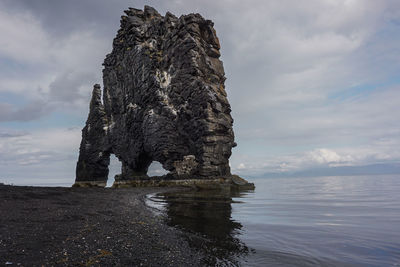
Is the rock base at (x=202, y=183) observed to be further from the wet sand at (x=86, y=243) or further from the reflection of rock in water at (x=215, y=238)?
the wet sand at (x=86, y=243)

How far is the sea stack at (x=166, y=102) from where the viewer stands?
164 ft

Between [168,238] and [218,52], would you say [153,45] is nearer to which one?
[218,52]

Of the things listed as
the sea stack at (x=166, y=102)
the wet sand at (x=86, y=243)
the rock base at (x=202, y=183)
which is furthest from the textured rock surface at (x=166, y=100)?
the wet sand at (x=86, y=243)

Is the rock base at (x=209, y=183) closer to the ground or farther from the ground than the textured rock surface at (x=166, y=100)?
closer to the ground

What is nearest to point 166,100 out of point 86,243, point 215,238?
point 215,238

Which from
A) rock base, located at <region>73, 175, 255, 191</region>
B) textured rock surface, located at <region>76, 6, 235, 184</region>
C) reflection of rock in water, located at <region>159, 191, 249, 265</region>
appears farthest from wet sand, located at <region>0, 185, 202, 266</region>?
textured rock surface, located at <region>76, 6, 235, 184</region>

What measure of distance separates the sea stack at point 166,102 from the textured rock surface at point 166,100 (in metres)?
0.18

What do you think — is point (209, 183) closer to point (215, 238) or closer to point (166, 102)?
point (166, 102)

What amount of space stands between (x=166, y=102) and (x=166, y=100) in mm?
592

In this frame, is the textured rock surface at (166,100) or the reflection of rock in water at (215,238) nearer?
the reflection of rock in water at (215,238)

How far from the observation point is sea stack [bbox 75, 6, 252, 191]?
50125 mm

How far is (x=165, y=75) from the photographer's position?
5856 cm

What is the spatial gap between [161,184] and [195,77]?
24.9 metres

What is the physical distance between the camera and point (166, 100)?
56281 millimetres
